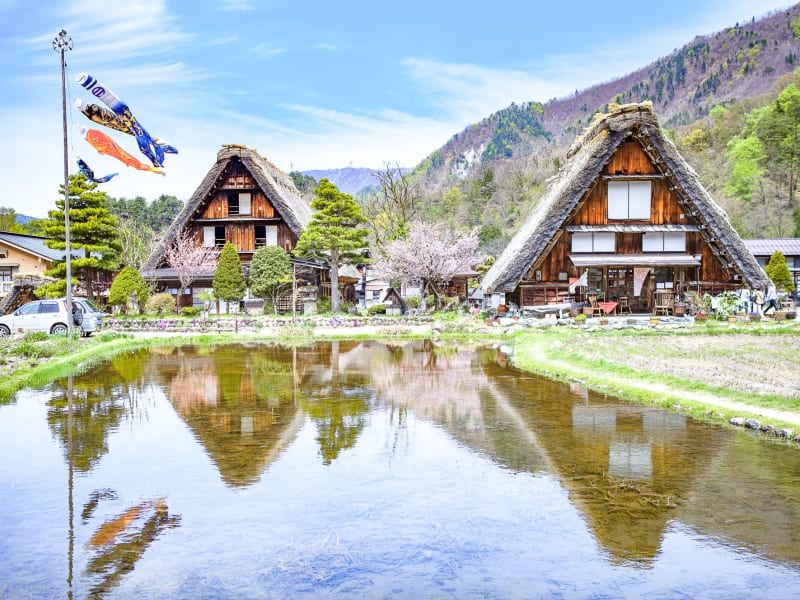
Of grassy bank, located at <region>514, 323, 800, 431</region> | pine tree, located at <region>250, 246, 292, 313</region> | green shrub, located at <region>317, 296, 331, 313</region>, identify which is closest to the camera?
grassy bank, located at <region>514, 323, 800, 431</region>

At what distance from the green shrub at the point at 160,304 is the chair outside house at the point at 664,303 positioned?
2376 centimetres

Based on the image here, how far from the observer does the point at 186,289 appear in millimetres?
37750

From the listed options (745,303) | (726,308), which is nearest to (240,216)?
(726,308)

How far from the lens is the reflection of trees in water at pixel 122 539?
4922 millimetres

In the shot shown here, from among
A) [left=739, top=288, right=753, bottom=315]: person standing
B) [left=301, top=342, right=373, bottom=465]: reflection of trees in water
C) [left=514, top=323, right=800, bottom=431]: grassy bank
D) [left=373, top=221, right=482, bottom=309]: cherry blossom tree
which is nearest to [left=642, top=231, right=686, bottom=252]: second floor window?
[left=739, top=288, right=753, bottom=315]: person standing

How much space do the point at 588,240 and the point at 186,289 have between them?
2239cm

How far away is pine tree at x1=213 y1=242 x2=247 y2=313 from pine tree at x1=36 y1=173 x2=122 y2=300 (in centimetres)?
502

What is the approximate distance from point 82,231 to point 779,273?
1470 inches

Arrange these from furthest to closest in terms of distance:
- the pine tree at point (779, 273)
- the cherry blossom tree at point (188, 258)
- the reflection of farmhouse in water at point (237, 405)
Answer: the pine tree at point (779, 273) → the cherry blossom tree at point (188, 258) → the reflection of farmhouse in water at point (237, 405)

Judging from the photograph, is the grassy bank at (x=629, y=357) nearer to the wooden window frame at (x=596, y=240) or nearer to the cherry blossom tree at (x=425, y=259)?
the cherry blossom tree at (x=425, y=259)

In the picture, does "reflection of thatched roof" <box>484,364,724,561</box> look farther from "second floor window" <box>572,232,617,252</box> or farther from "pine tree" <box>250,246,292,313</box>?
"pine tree" <box>250,246,292,313</box>

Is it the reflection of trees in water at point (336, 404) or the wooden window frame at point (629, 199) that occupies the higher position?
the wooden window frame at point (629, 199)

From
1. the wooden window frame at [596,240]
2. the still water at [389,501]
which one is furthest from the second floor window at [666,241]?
the still water at [389,501]

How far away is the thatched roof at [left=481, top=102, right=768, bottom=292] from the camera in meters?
28.5
